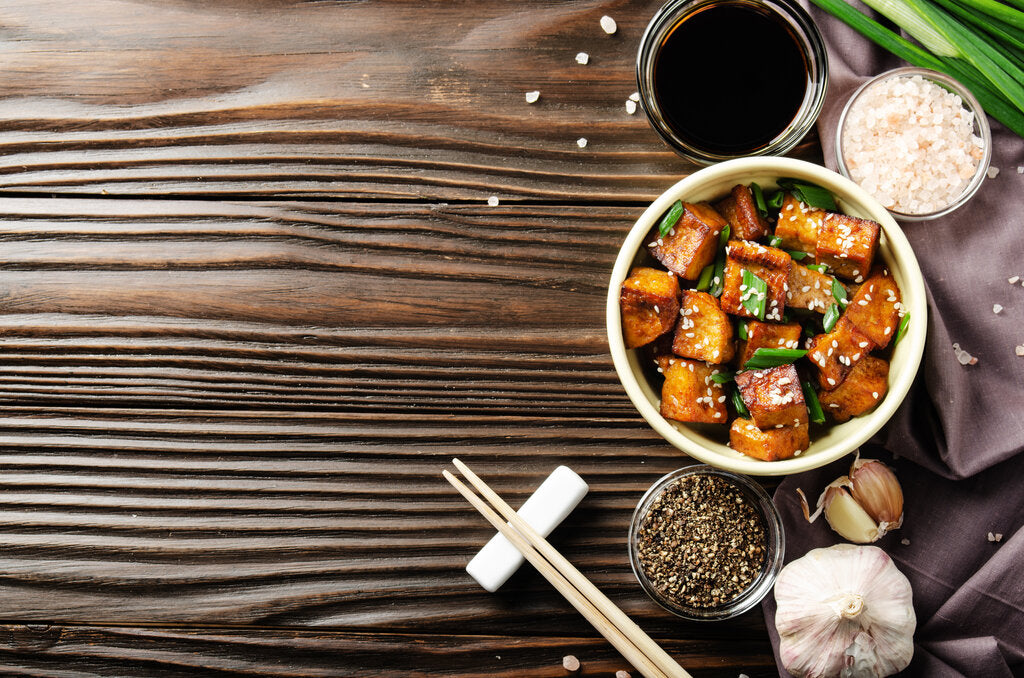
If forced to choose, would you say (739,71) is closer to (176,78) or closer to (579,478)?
(579,478)

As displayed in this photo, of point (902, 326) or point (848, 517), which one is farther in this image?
point (848, 517)

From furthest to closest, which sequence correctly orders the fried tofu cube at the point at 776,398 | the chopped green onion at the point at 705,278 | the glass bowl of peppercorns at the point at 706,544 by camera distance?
the glass bowl of peppercorns at the point at 706,544, the chopped green onion at the point at 705,278, the fried tofu cube at the point at 776,398

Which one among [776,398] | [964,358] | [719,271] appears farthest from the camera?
[964,358]

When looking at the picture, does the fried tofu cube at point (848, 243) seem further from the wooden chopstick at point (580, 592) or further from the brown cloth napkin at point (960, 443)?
the wooden chopstick at point (580, 592)

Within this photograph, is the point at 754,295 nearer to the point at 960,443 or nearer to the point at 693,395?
the point at 693,395

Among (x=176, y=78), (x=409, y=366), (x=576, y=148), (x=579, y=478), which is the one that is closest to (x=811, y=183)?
(x=576, y=148)

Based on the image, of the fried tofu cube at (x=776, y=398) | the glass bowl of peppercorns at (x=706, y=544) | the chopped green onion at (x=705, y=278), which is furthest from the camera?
the glass bowl of peppercorns at (x=706, y=544)

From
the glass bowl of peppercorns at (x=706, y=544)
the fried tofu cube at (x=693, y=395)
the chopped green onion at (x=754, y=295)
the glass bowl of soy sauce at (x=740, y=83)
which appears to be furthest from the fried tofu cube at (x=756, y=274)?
the glass bowl of peppercorns at (x=706, y=544)

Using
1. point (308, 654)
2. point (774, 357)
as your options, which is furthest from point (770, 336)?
point (308, 654)
